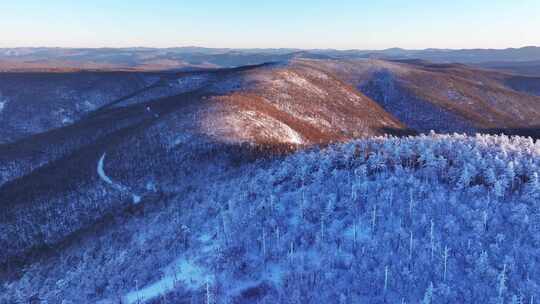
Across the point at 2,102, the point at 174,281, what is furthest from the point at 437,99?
the point at 2,102

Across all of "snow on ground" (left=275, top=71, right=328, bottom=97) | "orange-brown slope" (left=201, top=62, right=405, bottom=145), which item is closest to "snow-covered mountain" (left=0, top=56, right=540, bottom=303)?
"orange-brown slope" (left=201, top=62, right=405, bottom=145)

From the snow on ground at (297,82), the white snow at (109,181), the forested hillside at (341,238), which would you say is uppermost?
the snow on ground at (297,82)

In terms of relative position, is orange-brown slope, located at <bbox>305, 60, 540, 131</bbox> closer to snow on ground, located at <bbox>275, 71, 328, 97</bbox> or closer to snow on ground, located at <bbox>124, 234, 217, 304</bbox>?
snow on ground, located at <bbox>275, 71, 328, 97</bbox>

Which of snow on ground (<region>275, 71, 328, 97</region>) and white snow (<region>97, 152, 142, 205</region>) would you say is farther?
snow on ground (<region>275, 71, 328, 97</region>)

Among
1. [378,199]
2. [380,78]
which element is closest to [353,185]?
[378,199]

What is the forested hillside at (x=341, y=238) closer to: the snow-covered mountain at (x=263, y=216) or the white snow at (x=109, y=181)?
the snow-covered mountain at (x=263, y=216)

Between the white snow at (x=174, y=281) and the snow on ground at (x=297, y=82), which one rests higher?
the snow on ground at (x=297, y=82)

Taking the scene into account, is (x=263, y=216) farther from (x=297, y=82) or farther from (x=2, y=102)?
(x=2, y=102)

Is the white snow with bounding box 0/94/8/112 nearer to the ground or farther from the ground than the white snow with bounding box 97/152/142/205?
farther from the ground

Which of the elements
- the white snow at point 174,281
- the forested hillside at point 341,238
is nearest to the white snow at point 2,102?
the forested hillside at point 341,238
